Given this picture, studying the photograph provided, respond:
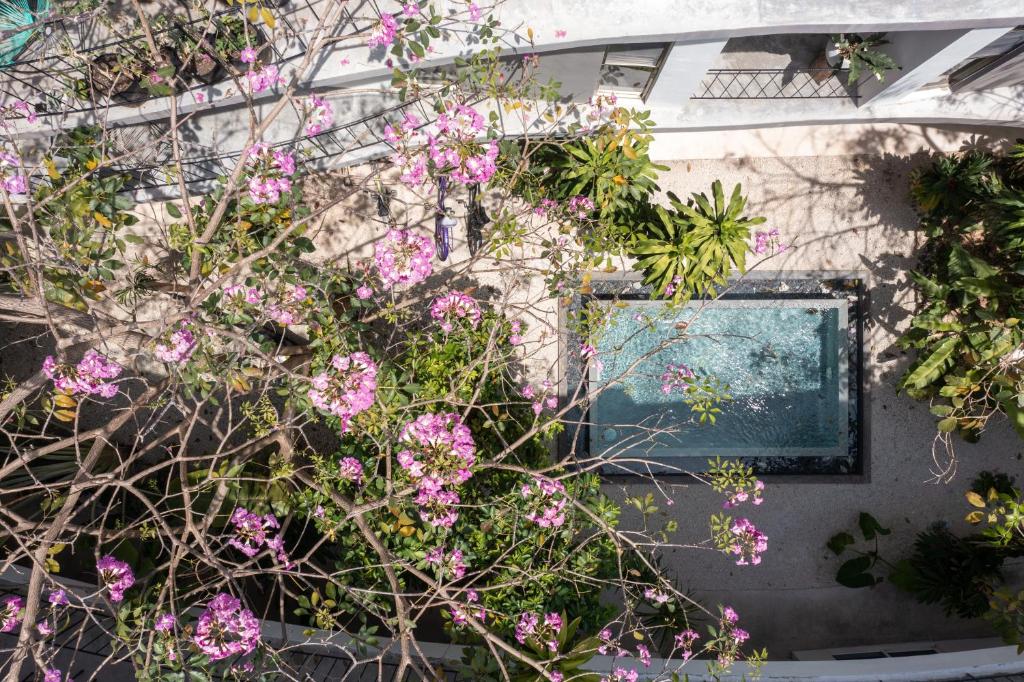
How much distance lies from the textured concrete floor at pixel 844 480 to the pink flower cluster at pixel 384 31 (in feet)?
13.0

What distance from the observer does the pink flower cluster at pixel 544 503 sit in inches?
203

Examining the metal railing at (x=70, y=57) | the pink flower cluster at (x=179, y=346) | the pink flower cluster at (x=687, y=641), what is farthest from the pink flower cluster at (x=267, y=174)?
the pink flower cluster at (x=687, y=641)

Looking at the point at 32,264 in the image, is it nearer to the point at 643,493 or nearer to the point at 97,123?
the point at 97,123

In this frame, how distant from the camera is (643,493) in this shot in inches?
289

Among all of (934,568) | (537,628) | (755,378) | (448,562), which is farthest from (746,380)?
(448,562)

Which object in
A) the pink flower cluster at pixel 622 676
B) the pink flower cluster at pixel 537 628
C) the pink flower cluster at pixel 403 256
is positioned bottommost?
the pink flower cluster at pixel 622 676

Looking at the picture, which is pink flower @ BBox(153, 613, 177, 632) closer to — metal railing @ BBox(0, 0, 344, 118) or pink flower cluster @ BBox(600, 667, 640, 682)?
pink flower cluster @ BBox(600, 667, 640, 682)

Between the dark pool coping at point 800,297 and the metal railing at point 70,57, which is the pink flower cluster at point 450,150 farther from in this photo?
the dark pool coping at point 800,297

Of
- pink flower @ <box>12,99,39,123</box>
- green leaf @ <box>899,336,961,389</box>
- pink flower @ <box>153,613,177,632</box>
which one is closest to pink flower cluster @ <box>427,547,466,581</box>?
pink flower @ <box>153,613,177,632</box>

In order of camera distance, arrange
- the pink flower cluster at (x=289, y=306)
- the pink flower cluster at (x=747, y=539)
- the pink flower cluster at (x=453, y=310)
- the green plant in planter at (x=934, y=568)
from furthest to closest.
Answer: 1. the green plant in planter at (x=934, y=568)
2. the pink flower cluster at (x=453, y=310)
3. the pink flower cluster at (x=747, y=539)
4. the pink flower cluster at (x=289, y=306)

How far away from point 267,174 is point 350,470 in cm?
266

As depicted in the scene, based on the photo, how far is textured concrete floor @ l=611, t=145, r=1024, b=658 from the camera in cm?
723

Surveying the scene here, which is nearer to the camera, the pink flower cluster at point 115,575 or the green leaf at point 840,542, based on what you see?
the pink flower cluster at point 115,575

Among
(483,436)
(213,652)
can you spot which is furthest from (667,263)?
(213,652)
